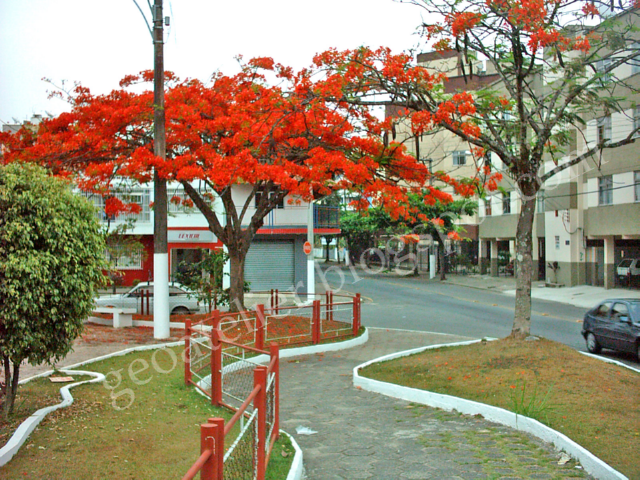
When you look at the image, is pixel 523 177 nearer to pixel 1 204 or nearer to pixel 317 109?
pixel 317 109

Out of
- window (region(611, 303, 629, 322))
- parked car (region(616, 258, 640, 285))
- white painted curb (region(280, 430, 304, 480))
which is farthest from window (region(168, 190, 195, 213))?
parked car (region(616, 258, 640, 285))

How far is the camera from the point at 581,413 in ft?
24.8

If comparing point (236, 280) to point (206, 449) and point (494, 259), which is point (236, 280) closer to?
point (206, 449)

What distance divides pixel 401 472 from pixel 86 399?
4.35 m

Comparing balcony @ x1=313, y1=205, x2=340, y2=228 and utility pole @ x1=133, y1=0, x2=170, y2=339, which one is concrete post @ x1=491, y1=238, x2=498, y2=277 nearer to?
balcony @ x1=313, y1=205, x2=340, y2=228

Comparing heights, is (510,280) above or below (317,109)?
below

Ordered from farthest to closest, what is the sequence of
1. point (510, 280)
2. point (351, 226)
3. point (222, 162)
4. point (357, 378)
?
1. point (351, 226)
2. point (510, 280)
3. point (222, 162)
4. point (357, 378)

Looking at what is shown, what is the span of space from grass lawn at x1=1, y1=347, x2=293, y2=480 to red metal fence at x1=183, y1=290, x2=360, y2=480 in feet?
0.95

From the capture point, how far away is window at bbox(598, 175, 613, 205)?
29078 millimetres

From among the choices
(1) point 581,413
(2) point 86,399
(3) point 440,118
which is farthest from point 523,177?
(2) point 86,399

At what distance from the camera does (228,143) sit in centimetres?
1520

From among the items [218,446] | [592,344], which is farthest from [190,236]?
[218,446]

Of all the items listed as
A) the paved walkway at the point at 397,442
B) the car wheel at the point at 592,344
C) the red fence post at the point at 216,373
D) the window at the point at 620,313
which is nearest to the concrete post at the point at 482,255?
the car wheel at the point at 592,344

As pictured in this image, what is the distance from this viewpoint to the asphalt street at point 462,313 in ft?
58.3
